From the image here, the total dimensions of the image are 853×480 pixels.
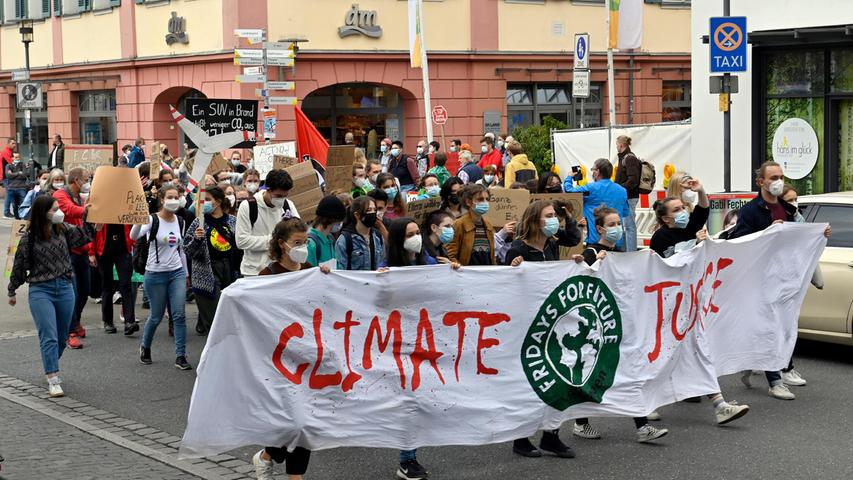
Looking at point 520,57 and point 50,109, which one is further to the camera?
point 50,109

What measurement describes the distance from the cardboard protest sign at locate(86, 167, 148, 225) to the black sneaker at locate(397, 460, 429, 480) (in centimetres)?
582

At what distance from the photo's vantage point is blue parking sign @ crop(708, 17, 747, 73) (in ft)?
54.0

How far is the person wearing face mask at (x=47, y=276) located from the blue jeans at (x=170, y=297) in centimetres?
Result: 106

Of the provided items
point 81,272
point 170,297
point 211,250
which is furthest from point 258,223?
point 81,272

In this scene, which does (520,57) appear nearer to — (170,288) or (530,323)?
(170,288)

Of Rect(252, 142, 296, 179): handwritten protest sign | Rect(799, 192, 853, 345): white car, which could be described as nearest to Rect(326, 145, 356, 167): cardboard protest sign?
Rect(252, 142, 296, 179): handwritten protest sign

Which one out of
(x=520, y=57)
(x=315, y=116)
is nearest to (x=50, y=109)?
(x=315, y=116)

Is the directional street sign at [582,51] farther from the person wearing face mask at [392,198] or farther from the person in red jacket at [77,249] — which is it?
the person wearing face mask at [392,198]

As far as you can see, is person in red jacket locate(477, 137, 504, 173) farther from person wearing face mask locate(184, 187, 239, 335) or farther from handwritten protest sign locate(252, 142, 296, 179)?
person wearing face mask locate(184, 187, 239, 335)

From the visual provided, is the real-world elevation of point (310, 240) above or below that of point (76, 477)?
above

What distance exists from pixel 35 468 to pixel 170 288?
3.75 meters

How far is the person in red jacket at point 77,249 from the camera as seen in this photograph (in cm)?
1297

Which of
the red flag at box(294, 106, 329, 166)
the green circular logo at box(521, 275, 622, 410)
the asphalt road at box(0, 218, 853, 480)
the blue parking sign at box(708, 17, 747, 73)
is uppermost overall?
the blue parking sign at box(708, 17, 747, 73)

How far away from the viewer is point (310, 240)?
31.2ft
